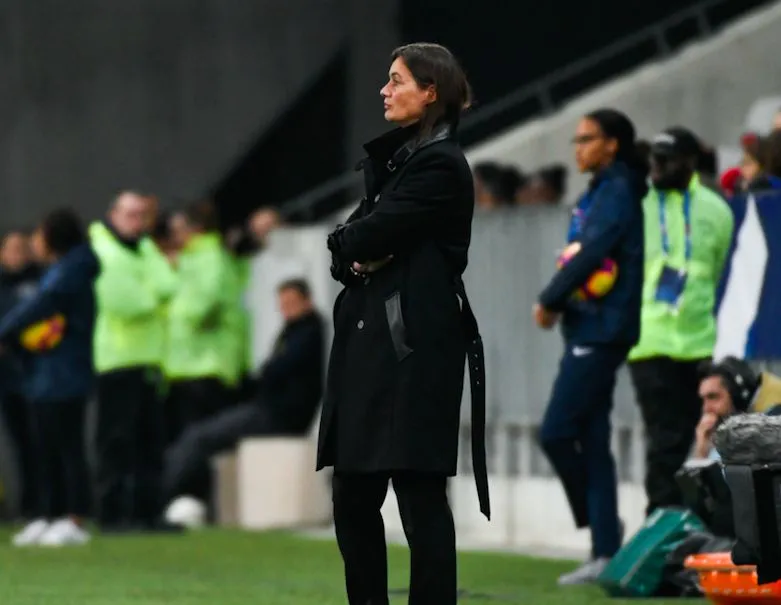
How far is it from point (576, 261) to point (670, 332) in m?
0.77

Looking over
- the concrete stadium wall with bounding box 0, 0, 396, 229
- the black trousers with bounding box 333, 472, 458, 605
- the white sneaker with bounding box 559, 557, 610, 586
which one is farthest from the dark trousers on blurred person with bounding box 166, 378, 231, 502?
the black trousers with bounding box 333, 472, 458, 605

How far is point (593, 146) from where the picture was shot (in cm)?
1138

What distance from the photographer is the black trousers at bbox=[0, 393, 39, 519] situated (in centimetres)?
1781

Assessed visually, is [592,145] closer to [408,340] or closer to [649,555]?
[649,555]

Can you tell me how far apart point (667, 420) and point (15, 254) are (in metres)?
7.89

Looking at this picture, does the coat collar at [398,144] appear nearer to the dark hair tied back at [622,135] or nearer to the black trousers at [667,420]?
the dark hair tied back at [622,135]

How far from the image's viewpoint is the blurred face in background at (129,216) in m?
15.6

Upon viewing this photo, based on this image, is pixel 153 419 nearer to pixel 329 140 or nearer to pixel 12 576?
pixel 12 576

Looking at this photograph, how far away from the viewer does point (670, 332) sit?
1160 centimetres

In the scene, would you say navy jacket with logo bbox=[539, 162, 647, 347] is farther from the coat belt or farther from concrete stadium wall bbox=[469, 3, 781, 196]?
concrete stadium wall bbox=[469, 3, 781, 196]

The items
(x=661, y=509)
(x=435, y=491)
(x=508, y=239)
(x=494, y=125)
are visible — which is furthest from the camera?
(x=494, y=125)

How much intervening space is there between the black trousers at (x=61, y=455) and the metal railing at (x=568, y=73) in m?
5.46

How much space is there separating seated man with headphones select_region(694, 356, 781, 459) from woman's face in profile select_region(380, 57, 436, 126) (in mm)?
3058

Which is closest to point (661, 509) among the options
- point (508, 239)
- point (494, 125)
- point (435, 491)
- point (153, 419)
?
point (435, 491)
